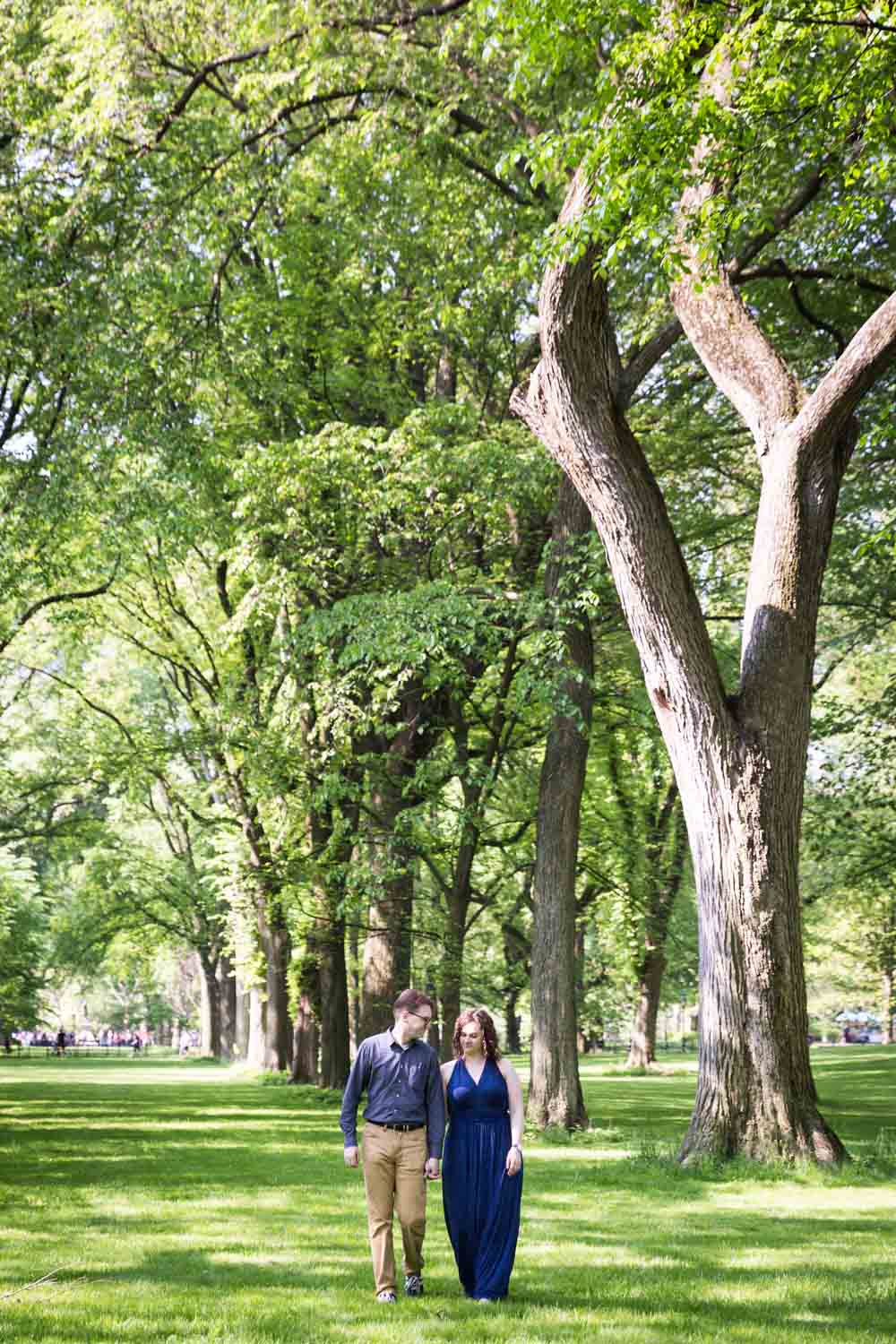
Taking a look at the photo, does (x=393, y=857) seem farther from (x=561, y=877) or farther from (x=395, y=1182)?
(x=395, y=1182)

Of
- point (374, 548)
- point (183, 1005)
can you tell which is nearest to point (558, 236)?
point (374, 548)

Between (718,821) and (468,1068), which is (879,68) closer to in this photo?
(718,821)

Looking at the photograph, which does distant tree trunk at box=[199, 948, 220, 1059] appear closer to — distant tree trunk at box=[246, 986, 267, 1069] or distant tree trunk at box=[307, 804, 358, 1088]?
distant tree trunk at box=[246, 986, 267, 1069]

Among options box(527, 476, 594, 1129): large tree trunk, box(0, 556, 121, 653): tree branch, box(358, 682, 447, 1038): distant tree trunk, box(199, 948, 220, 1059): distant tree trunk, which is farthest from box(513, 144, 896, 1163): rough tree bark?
box(199, 948, 220, 1059): distant tree trunk

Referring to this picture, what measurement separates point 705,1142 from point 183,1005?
75.5 metres

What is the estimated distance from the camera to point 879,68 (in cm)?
1000

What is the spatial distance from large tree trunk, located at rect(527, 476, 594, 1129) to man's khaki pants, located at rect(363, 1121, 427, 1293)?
9450mm

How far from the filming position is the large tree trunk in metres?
16.8

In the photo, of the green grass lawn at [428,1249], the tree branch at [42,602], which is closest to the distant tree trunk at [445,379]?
the tree branch at [42,602]

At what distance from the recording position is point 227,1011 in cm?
5425

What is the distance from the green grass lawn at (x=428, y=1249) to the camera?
620 centimetres

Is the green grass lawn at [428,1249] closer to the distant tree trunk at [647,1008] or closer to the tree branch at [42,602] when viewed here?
the tree branch at [42,602]

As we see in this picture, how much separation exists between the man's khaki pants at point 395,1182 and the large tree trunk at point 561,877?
945 centimetres

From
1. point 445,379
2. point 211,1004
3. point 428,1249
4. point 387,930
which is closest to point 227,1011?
point 211,1004
